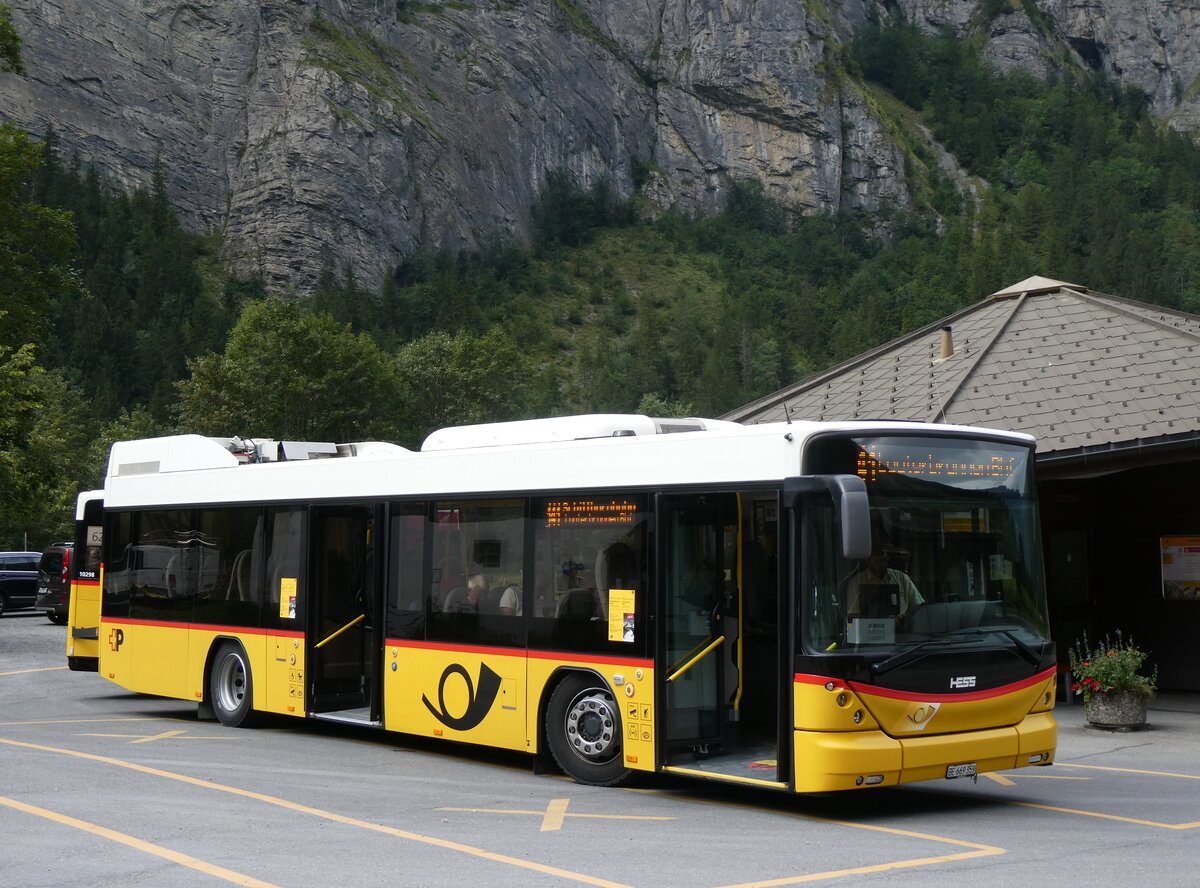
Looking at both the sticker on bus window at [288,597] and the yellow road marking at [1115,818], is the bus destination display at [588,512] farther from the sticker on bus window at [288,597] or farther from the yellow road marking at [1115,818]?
the sticker on bus window at [288,597]

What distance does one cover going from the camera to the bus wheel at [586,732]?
400 inches

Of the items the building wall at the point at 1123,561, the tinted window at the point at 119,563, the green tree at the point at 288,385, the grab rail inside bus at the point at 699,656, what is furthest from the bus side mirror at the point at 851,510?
the green tree at the point at 288,385

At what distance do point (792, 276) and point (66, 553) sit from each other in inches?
5083

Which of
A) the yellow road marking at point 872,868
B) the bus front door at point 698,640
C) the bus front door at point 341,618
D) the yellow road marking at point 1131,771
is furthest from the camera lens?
the bus front door at point 341,618

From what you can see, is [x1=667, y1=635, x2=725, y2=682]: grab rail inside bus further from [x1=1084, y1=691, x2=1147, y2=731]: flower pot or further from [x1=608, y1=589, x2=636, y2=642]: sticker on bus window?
[x1=1084, y1=691, x2=1147, y2=731]: flower pot

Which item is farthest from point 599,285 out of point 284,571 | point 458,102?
point 284,571

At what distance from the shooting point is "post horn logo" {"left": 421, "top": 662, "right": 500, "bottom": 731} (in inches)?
437

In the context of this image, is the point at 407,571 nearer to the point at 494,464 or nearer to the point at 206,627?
the point at 494,464

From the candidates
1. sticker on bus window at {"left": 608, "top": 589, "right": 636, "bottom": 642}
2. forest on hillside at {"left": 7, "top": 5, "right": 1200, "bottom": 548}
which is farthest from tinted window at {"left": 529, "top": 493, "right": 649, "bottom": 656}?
forest on hillside at {"left": 7, "top": 5, "right": 1200, "bottom": 548}

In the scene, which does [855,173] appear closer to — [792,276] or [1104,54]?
[792,276]

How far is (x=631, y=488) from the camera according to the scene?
10.2 meters

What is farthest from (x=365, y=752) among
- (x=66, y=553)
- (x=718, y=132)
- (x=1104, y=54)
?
(x=1104, y=54)

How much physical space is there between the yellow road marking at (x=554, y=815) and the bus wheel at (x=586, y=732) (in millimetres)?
499

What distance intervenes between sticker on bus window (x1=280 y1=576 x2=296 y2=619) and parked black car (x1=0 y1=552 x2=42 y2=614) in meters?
26.4
